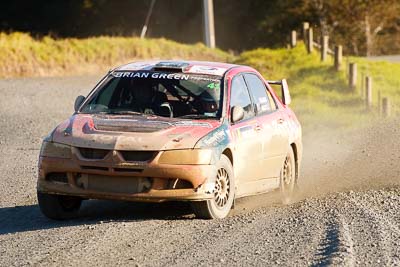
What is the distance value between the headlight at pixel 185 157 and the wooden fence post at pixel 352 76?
52.2 feet

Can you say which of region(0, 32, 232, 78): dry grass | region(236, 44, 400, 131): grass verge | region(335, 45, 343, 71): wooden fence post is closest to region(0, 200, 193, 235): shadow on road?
region(236, 44, 400, 131): grass verge

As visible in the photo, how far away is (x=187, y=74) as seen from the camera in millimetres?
10609

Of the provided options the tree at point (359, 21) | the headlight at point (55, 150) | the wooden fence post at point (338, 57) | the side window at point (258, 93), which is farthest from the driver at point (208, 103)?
the tree at point (359, 21)

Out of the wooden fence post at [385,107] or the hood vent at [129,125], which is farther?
the wooden fence post at [385,107]

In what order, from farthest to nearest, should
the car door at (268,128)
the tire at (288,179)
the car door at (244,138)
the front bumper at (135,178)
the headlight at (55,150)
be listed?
the tire at (288,179) < the car door at (268,128) < the car door at (244,138) < the headlight at (55,150) < the front bumper at (135,178)

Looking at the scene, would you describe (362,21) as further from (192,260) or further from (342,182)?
(192,260)

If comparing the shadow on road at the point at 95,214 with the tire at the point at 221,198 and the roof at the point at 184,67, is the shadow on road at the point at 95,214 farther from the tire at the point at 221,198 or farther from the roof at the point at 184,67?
the roof at the point at 184,67

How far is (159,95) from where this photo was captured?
34.2 ft

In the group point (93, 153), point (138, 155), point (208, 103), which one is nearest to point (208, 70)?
point (208, 103)

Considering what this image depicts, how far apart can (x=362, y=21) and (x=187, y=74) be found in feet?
135

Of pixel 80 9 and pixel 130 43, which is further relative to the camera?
pixel 80 9

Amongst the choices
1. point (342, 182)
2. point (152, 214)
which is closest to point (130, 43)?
point (342, 182)

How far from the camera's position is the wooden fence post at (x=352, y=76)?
81.2ft

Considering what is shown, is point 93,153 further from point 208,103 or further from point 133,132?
point 208,103
